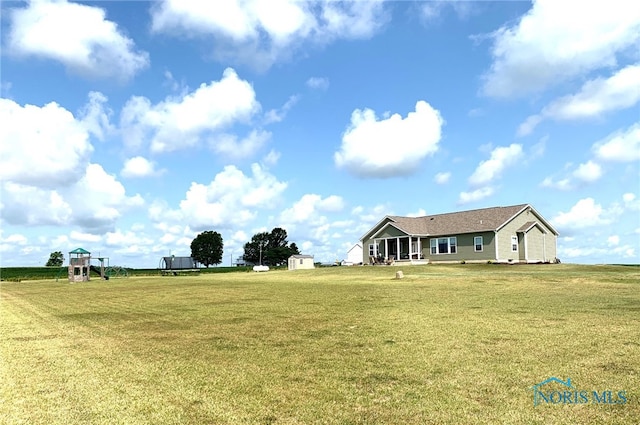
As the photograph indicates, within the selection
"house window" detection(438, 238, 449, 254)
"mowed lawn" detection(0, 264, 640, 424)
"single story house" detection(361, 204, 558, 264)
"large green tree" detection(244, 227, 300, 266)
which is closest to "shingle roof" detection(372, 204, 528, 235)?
"single story house" detection(361, 204, 558, 264)

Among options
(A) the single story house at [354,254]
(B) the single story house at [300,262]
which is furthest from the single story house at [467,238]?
(A) the single story house at [354,254]

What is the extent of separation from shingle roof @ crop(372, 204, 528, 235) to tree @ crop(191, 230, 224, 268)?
67373 millimetres

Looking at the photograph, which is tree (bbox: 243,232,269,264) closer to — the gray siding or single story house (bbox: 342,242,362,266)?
single story house (bbox: 342,242,362,266)

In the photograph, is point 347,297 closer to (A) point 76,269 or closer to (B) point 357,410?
(B) point 357,410

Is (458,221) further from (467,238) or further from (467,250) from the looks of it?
(467,250)

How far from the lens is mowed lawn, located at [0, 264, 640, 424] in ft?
18.0

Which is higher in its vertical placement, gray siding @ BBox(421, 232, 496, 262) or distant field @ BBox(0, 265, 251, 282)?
gray siding @ BBox(421, 232, 496, 262)

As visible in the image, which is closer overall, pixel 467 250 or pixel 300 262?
pixel 467 250

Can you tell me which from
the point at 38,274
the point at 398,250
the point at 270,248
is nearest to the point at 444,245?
the point at 398,250

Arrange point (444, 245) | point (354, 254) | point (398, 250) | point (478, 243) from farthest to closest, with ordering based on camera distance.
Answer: point (354, 254)
point (398, 250)
point (444, 245)
point (478, 243)

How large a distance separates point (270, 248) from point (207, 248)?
14961 millimetres

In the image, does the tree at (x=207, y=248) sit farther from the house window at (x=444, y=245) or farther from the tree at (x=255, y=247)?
the house window at (x=444, y=245)

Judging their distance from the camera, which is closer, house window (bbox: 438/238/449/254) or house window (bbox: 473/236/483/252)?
house window (bbox: 473/236/483/252)

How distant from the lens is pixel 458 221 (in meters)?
50.0
